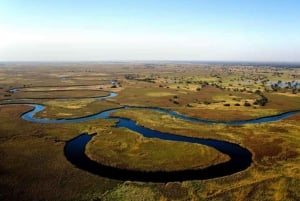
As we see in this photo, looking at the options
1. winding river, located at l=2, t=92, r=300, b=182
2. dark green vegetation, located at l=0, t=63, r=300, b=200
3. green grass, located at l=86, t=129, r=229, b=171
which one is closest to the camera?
dark green vegetation, located at l=0, t=63, r=300, b=200

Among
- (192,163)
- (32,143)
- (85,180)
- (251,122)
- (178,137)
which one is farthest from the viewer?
(251,122)

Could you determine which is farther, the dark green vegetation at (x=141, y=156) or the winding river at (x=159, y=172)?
A: the winding river at (x=159, y=172)

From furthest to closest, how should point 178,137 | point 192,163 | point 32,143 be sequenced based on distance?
point 178,137, point 32,143, point 192,163

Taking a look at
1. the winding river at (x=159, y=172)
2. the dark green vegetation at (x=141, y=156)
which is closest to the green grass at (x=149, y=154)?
the dark green vegetation at (x=141, y=156)

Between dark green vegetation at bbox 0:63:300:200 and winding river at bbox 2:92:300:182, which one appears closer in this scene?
dark green vegetation at bbox 0:63:300:200

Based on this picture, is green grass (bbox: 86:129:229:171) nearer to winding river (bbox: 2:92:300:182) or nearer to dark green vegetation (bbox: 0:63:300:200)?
dark green vegetation (bbox: 0:63:300:200)

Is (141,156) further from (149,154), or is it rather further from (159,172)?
(159,172)

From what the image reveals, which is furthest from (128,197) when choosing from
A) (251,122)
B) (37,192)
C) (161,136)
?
(251,122)

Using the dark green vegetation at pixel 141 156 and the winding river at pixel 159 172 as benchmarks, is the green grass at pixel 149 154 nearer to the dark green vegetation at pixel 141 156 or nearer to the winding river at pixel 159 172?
the dark green vegetation at pixel 141 156

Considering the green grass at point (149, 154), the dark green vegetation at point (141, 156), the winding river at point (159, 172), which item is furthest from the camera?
the green grass at point (149, 154)

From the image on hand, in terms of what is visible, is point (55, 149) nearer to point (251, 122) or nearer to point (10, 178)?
point (10, 178)

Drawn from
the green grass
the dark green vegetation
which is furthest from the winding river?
the dark green vegetation
